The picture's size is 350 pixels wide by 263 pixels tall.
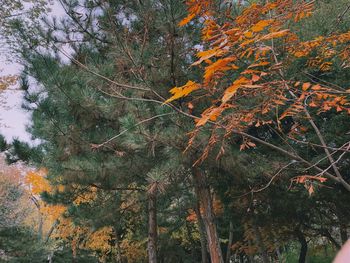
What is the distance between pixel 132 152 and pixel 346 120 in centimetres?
453

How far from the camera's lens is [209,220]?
583cm

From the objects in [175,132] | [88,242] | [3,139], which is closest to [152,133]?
[175,132]

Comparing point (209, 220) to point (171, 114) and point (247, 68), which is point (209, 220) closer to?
point (171, 114)

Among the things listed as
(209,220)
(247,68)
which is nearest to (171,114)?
(247,68)

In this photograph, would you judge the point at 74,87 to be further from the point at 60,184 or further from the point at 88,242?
the point at 88,242

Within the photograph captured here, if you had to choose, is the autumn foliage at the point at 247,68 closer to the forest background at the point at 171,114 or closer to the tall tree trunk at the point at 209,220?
the forest background at the point at 171,114

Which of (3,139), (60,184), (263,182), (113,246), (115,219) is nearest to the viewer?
(3,139)

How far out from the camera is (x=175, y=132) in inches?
183

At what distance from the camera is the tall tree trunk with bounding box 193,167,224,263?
18.4 feet

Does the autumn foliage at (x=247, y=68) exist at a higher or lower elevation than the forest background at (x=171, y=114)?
lower

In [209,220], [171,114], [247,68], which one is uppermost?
[171,114]

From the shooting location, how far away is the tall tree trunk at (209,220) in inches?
221

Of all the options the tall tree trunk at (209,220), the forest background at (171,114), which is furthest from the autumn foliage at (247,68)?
the tall tree trunk at (209,220)

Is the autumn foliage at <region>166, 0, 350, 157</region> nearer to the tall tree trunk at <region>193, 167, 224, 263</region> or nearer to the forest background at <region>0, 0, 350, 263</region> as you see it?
the forest background at <region>0, 0, 350, 263</region>
